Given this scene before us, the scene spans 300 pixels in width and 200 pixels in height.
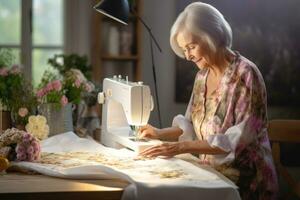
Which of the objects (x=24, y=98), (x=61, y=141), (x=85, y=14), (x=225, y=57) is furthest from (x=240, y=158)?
(x=85, y=14)

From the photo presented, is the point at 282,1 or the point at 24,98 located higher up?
the point at 282,1

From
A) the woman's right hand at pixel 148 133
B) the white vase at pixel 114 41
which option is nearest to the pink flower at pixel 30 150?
the woman's right hand at pixel 148 133

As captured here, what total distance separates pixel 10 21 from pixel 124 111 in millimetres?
2129

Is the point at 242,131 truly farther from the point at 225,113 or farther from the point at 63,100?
the point at 63,100

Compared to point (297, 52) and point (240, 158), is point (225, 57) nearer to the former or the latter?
point (240, 158)

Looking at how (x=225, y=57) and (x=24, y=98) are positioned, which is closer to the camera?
(x=225, y=57)

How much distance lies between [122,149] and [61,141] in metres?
0.30

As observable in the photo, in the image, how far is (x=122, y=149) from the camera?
8.20ft

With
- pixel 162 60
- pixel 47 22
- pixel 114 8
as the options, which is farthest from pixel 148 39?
pixel 114 8

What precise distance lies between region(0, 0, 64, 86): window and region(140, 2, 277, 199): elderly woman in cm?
202

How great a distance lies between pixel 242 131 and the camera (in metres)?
2.24

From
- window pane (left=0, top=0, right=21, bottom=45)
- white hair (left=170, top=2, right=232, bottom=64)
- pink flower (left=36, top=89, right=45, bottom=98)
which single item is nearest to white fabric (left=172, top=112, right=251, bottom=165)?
white hair (left=170, top=2, right=232, bottom=64)

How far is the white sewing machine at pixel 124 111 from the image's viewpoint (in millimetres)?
2383

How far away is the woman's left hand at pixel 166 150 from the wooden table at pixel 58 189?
381mm
